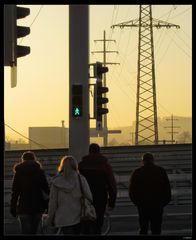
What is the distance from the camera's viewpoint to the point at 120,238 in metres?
9.98

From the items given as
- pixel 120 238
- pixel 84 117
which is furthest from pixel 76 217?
pixel 84 117

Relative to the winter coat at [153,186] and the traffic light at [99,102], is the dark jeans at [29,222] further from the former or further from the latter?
the traffic light at [99,102]

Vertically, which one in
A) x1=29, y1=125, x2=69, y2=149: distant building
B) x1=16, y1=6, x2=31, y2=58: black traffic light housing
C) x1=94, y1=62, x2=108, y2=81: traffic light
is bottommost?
x1=29, y1=125, x2=69, y2=149: distant building

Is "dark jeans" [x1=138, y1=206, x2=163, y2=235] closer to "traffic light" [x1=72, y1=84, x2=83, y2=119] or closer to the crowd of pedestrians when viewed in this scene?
the crowd of pedestrians

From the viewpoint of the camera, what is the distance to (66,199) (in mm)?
10070

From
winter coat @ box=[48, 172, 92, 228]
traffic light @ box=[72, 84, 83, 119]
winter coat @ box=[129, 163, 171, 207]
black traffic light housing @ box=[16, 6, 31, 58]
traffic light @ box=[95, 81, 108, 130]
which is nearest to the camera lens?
winter coat @ box=[48, 172, 92, 228]

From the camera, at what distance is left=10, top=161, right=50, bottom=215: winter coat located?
10.9 meters

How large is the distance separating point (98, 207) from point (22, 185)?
132cm

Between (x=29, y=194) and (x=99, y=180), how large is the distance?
3.82 ft

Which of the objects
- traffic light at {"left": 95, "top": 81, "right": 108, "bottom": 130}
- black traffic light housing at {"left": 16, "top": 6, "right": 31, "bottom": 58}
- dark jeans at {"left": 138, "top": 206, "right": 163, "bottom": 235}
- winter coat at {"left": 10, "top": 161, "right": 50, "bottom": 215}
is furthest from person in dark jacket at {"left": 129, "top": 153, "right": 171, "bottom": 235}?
traffic light at {"left": 95, "top": 81, "right": 108, "bottom": 130}

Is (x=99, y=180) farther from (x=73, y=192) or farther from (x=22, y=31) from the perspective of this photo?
(x=22, y=31)

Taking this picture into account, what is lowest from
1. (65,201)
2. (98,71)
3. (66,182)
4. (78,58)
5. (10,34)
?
(65,201)

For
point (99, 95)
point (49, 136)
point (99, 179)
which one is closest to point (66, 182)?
point (99, 179)

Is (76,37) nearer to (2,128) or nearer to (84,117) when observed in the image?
(84,117)
